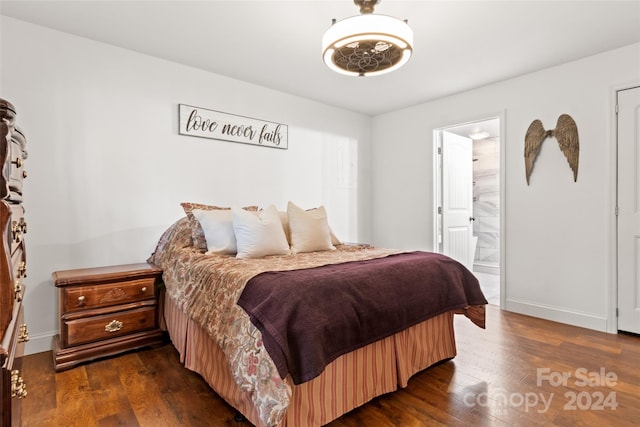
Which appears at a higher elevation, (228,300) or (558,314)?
(228,300)

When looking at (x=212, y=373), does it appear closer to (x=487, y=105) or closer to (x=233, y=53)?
(x=233, y=53)

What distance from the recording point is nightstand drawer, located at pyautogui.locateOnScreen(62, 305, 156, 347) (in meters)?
2.25

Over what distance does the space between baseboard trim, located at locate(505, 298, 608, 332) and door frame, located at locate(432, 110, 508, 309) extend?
0.13 m

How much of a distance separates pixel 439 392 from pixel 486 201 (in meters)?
4.97

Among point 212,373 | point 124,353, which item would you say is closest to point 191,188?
point 124,353

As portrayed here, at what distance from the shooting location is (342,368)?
1723mm

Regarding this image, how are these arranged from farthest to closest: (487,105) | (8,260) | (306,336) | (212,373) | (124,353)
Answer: (487,105) → (124,353) → (212,373) → (306,336) → (8,260)

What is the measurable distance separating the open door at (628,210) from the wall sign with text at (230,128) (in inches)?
127

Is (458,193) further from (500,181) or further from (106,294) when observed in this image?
(106,294)

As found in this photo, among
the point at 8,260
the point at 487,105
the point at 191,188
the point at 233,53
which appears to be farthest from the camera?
the point at 487,105

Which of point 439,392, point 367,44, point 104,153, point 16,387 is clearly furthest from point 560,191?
point 104,153

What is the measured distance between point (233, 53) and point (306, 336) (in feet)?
8.46

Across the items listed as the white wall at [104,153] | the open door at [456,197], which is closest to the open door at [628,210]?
the open door at [456,197]

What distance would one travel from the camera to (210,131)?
3383 millimetres
